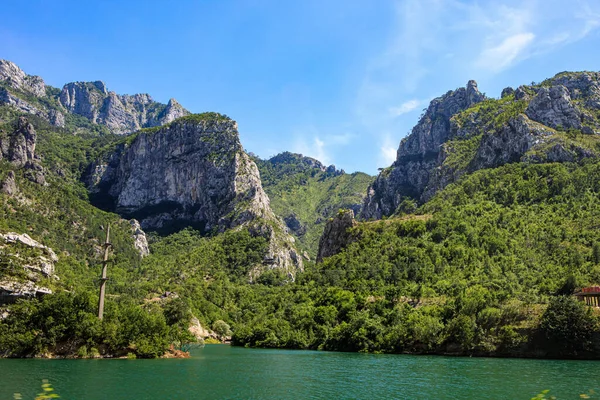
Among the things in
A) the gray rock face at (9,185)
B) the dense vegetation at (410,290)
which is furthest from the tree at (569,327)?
the gray rock face at (9,185)

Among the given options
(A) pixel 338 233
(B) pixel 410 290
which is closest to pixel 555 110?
(A) pixel 338 233

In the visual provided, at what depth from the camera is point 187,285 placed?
184 m

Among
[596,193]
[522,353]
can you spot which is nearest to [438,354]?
[522,353]

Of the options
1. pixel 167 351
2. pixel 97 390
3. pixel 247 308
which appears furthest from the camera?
pixel 247 308

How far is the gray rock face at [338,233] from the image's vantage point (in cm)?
17462

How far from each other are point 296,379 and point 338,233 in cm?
12482

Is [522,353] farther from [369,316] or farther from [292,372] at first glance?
[292,372]

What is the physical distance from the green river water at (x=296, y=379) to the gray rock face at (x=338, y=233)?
102 metres

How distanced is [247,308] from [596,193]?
11997 cm

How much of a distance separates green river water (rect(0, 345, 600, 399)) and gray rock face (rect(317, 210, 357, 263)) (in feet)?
336

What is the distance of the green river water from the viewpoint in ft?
143

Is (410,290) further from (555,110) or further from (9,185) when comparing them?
(9,185)

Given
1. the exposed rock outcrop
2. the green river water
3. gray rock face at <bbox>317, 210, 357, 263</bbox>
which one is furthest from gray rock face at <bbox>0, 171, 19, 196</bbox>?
the green river water

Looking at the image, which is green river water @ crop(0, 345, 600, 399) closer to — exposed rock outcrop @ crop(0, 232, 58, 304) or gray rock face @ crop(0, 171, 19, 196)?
exposed rock outcrop @ crop(0, 232, 58, 304)
